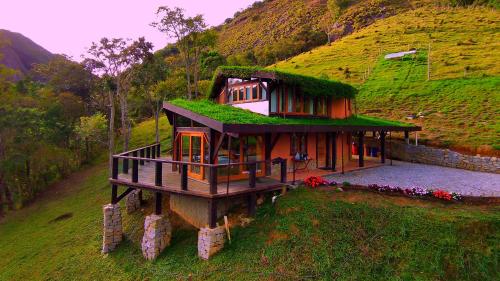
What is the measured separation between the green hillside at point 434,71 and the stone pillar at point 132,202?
1970 cm

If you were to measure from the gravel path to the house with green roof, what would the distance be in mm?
1491

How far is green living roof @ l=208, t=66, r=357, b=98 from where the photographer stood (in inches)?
575

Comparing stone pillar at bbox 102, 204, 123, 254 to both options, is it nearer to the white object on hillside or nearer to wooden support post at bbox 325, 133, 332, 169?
wooden support post at bbox 325, 133, 332, 169

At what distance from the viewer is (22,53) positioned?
251ft

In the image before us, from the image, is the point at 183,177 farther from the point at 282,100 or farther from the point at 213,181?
the point at 282,100

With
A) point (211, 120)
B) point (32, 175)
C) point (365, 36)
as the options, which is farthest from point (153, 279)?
point (365, 36)

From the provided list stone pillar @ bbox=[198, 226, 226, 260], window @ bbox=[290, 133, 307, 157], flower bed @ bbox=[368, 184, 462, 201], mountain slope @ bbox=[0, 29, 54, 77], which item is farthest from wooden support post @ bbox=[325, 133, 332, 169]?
mountain slope @ bbox=[0, 29, 54, 77]

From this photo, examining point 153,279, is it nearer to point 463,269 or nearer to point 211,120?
point 211,120

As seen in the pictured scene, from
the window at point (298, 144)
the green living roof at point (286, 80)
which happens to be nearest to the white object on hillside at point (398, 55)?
the green living roof at point (286, 80)

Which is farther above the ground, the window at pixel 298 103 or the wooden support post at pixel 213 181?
the window at pixel 298 103

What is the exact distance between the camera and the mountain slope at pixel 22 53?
70.5 meters

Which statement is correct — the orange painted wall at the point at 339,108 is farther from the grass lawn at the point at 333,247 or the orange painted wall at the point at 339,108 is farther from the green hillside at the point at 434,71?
the grass lawn at the point at 333,247

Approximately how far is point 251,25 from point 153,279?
115m

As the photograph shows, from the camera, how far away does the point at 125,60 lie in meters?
24.5
